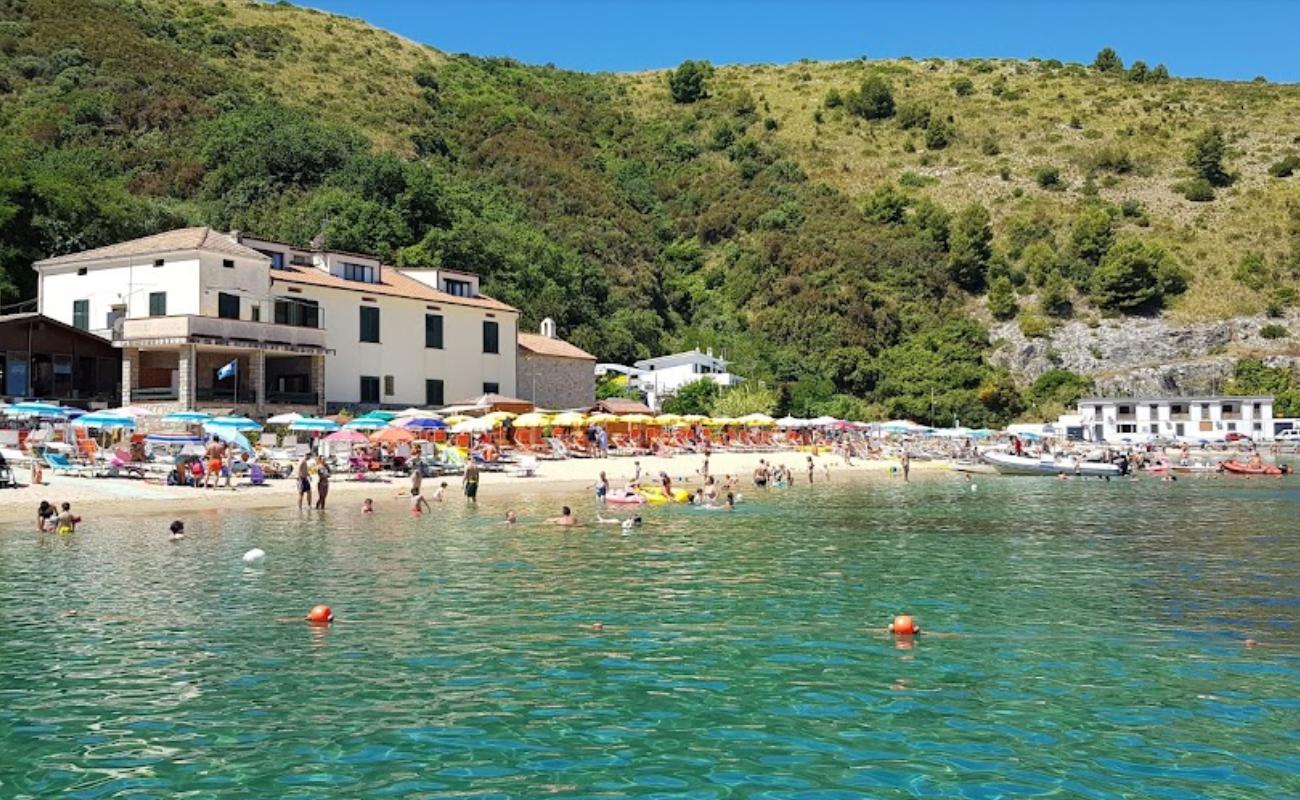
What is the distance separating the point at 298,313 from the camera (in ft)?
152

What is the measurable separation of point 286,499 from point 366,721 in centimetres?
2370

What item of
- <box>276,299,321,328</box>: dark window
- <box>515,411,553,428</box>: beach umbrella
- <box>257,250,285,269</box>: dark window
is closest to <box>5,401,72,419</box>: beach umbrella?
<box>276,299,321,328</box>: dark window

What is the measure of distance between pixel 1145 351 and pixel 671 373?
42911 mm

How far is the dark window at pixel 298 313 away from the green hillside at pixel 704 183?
13355 millimetres

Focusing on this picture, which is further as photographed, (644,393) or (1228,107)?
(1228,107)

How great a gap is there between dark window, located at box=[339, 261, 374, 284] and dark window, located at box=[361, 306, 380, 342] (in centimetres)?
237

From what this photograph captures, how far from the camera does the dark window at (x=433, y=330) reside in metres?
52.1

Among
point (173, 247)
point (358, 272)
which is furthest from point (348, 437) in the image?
point (358, 272)

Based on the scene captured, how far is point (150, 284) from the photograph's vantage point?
4406 centimetres

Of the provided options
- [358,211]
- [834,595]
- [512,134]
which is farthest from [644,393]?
[834,595]

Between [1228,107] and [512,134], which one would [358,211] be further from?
[1228,107]

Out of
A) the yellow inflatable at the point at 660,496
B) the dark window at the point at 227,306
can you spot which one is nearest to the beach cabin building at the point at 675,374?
the dark window at the point at 227,306

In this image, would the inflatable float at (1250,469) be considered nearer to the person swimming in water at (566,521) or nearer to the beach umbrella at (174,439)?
the person swimming in water at (566,521)

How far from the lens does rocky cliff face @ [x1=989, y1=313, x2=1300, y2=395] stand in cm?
9019
